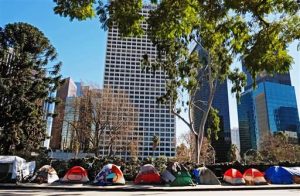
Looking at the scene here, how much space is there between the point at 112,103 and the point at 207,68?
16409mm

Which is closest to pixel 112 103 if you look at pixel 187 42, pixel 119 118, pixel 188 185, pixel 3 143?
pixel 119 118

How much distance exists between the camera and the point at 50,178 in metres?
21.6

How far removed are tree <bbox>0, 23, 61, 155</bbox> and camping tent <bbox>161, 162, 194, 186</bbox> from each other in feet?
56.7

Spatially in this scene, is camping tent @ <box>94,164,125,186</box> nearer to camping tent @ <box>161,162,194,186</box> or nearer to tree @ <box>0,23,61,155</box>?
camping tent @ <box>161,162,194,186</box>

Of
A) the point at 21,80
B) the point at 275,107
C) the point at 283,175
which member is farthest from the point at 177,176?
the point at 275,107

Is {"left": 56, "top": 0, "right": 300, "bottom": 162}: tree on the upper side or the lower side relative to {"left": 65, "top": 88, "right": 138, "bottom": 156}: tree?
lower

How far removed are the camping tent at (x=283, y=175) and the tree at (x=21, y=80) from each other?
74.3 feet

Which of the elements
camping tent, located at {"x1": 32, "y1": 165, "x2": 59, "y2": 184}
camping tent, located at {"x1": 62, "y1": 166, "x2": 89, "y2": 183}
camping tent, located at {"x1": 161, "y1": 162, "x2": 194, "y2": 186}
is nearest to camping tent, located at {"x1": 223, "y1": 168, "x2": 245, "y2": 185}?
camping tent, located at {"x1": 161, "y1": 162, "x2": 194, "y2": 186}

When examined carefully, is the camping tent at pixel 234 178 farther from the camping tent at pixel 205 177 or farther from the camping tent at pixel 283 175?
the camping tent at pixel 283 175

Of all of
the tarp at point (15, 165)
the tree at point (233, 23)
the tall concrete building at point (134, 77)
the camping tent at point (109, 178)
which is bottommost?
the camping tent at point (109, 178)

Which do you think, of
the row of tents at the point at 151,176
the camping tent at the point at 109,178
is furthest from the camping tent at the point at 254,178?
the camping tent at the point at 109,178

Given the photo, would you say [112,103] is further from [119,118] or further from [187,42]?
[187,42]

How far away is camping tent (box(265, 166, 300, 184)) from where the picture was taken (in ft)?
76.7

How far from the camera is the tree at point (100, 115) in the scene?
1583 inches
